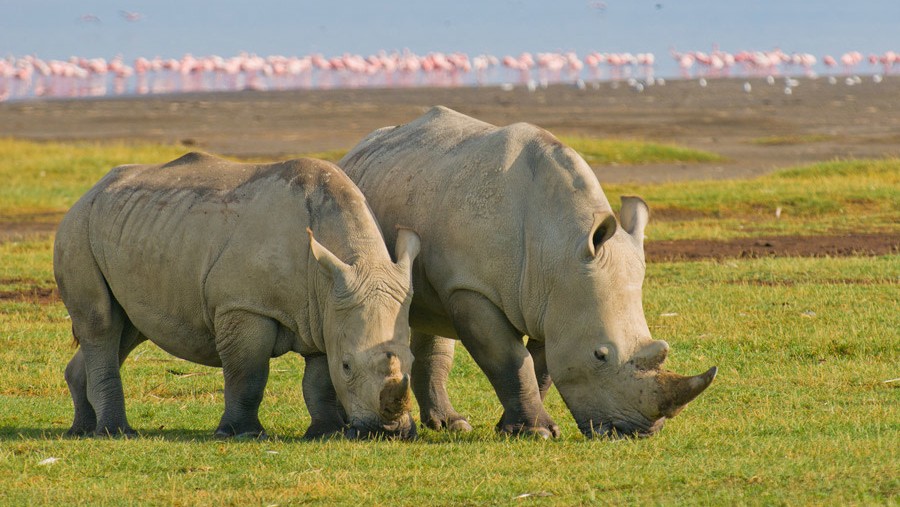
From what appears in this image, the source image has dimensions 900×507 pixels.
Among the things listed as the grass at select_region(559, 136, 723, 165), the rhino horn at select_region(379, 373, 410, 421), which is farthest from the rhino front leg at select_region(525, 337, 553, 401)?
the grass at select_region(559, 136, 723, 165)

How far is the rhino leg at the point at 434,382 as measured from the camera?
9664mm

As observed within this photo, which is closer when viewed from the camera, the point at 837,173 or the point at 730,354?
the point at 730,354

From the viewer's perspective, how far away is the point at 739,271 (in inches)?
638

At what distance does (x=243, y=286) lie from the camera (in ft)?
28.1

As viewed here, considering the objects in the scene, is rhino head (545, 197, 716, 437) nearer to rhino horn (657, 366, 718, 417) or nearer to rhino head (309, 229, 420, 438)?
rhino horn (657, 366, 718, 417)

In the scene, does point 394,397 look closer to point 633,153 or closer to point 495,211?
point 495,211

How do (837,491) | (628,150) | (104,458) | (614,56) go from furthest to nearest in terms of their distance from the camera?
(614,56)
(628,150)
(104,458)
(837,491)

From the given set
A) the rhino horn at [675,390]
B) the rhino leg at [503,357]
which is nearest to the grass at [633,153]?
the rhino leg at [503,357]

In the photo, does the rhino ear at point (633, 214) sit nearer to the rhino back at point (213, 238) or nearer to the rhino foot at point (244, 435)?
the rhino back at point (213, 238)

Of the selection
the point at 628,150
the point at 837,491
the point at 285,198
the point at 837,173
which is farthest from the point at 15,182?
the point at 837,491

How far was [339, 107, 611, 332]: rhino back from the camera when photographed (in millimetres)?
8406

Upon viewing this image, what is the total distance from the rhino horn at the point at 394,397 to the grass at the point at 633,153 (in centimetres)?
2468

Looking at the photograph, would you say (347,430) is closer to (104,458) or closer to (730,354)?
(104,458)

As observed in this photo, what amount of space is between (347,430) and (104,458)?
4.75 feet
